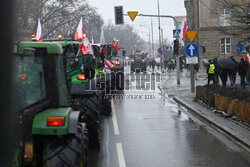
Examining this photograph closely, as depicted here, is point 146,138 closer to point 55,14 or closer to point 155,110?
point 155,110

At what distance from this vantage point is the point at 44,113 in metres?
4.45

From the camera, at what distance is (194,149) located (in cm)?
882

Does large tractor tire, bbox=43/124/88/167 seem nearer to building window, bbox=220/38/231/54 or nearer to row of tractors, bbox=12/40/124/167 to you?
row of tractors, bbox=12/40/124/167

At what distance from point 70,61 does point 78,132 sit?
13.1 ft

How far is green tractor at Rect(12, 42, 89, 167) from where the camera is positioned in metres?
4.25

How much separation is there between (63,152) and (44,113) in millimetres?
488

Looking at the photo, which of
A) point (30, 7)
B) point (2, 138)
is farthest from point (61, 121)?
point (30, 7)

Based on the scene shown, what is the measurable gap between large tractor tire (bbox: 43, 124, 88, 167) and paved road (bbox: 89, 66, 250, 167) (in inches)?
118

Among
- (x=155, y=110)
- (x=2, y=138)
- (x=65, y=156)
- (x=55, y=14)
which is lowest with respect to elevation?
(x=155, y=110)

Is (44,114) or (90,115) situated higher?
(44,114)

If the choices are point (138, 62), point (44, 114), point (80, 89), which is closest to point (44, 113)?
point (44, 114)

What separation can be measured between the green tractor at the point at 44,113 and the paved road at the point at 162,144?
2985mm

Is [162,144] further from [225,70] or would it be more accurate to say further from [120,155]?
[225,70]

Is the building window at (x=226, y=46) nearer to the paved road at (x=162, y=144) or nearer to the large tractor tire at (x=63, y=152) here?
the paved road at (x=162, y=144)
